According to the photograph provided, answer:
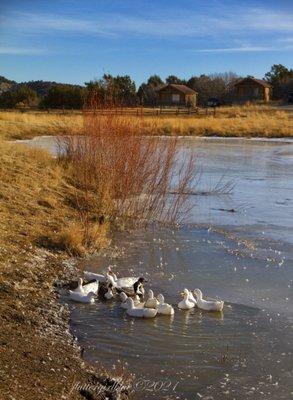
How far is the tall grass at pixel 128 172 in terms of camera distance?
12.9 metres

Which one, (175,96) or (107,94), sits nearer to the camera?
(107,94)

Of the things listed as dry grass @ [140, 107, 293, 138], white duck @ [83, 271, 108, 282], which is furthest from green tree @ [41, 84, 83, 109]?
white duck @ [83, 271, 108, 282]

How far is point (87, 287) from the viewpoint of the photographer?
25.3 feet

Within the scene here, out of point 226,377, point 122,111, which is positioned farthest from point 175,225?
point 226,377

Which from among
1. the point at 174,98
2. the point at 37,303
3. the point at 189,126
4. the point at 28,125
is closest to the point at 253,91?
the point at 174,98

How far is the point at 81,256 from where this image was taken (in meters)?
9.77

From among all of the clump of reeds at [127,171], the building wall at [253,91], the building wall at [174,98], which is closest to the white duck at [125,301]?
the clump of reeds at [127,171]

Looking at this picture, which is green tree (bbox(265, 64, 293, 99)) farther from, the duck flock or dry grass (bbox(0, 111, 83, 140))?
the duck flock

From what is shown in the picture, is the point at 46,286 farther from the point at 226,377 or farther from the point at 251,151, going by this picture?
the point at 251,151

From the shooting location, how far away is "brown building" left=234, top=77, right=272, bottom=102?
84.1m

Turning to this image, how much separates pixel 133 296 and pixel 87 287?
58 cm

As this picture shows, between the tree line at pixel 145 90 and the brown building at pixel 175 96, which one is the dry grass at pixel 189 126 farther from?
the brown building at pixel 175 96

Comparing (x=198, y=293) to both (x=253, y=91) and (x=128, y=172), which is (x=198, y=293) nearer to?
(x=128, y=172)

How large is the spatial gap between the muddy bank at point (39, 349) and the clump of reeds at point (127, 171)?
487 centimetres
